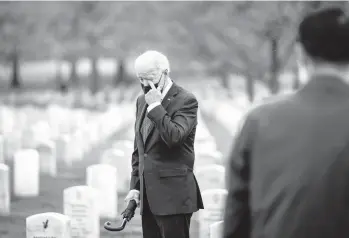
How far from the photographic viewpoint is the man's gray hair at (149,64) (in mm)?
4668

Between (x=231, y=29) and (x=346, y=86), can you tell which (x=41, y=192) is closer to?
(x=346, y=86)

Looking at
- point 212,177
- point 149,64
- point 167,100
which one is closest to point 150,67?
point 149,64

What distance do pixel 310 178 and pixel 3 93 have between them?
1665 inches

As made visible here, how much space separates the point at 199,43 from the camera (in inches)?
1500

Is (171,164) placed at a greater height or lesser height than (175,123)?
lesser

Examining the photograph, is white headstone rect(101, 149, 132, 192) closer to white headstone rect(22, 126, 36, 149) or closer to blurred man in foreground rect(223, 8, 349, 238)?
white headstone rect(22, 126, 36, 149)

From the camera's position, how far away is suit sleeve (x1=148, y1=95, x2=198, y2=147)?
14.7 ft

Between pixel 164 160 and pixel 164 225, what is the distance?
15.6 inches

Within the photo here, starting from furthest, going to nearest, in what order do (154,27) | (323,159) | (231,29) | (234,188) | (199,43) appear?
(154,27) < (199,43) < (231,29) < (234,188) < (323,159)

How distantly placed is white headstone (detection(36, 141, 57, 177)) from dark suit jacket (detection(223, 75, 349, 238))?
1314 centimetres

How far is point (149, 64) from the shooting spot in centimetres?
467

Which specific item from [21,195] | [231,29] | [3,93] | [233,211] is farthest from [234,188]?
[3,93]

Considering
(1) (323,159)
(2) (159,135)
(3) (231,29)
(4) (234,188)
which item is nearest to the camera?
(1) (323,159)

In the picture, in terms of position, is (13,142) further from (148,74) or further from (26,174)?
(148,74)
